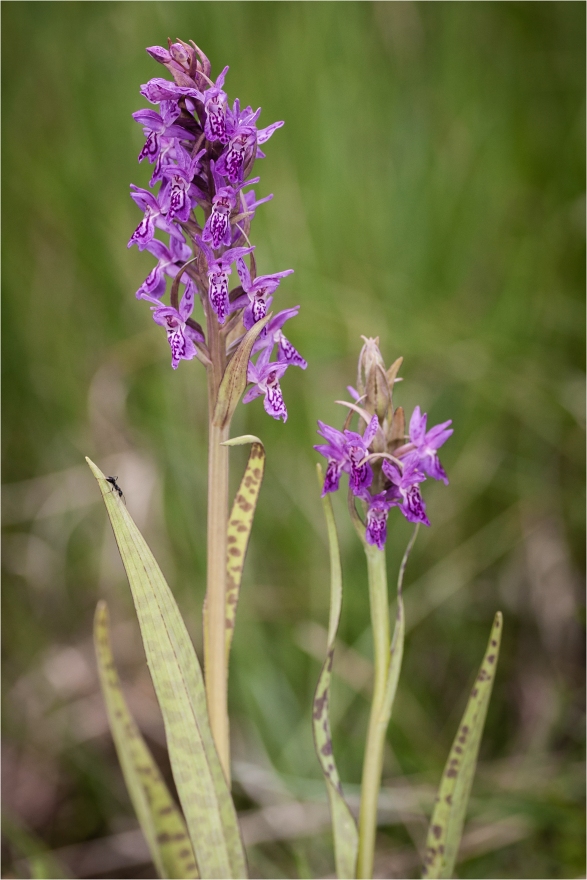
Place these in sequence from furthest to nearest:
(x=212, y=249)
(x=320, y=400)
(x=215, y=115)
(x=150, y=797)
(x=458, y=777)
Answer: (x=320, y=400) → (x=150, y=797) → (x=458, y=777) → (x=212, y=249) → (x=215, y=115)

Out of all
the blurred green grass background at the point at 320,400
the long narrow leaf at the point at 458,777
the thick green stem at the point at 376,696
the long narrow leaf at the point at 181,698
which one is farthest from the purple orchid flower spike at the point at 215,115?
the blurred green grass background at the point at 320,400

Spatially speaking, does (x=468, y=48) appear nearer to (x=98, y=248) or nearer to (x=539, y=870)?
(x=98, y=248)

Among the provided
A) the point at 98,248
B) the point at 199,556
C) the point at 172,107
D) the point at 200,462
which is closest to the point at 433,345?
the point at 200,462

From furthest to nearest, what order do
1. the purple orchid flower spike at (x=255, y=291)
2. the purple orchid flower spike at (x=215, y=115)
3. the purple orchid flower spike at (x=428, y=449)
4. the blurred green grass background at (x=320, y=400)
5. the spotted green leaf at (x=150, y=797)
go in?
the blurred green grass background at (x=320, y=400) < the spotted green leaf at (x=150, y=797) < the purple orchid flower spike at (x=428, y=449) < the purple orchid flower spike at (x=255, y=291) < the purple orchid flower spike at (x=215, y=115)

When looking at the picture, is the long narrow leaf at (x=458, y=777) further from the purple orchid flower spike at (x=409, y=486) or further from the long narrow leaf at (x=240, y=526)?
the long narrow leaf at (x=240, y=526)

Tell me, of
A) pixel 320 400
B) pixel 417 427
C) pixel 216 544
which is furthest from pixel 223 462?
pixel 320 400

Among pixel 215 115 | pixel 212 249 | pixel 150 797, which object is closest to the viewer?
pixel 215 115

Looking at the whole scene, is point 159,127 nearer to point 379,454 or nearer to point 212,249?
point 212,249

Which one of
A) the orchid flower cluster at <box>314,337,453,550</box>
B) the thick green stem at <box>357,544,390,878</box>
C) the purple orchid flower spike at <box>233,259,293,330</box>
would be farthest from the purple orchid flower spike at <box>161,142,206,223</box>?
the thick green stem at <box>357,544,390,878</box>
